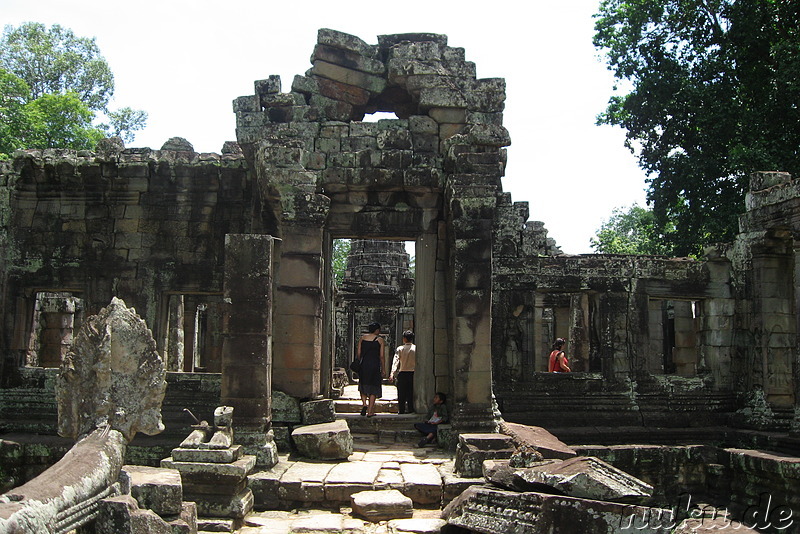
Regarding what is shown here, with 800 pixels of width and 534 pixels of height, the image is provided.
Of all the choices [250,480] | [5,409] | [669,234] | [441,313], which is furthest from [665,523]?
[669,234]

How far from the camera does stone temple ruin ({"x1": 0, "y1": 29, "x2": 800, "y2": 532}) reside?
9.74 metres

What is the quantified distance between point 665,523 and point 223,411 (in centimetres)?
432

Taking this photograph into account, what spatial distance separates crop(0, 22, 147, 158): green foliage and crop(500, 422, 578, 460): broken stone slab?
17.9 m

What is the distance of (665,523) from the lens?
5.79 metres

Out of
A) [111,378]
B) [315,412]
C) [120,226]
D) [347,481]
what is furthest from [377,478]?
[120,226]

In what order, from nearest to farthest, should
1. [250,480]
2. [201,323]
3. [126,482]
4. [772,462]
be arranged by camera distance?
[126,482], [250,480], [772,462], [201,323]

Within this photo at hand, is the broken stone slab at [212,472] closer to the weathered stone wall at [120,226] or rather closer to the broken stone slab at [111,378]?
the broken stone slab at [111,378]

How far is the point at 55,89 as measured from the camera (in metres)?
28.0

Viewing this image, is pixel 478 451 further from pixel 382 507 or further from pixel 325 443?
pixel 325 443

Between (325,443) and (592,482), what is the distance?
3648 mm

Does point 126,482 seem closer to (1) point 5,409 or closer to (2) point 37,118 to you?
(1) point 5,409

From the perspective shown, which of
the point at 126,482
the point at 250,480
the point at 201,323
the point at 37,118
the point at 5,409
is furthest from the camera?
the point at 37,118
